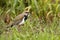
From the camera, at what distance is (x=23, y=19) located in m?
6.63

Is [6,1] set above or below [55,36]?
above

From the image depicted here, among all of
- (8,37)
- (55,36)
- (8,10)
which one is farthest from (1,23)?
(55,36)

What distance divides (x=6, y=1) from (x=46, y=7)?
47.6 inches

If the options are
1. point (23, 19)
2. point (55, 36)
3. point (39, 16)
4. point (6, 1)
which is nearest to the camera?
point (55, 36)

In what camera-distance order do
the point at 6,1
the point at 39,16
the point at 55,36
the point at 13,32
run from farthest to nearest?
the point at 6,1 → the point at 39,16 → the point at 13,32 → the point at 55,36

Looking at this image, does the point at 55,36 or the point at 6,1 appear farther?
the point at 6,1

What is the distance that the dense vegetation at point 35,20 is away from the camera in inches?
228

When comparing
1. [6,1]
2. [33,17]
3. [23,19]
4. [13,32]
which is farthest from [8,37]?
[6,1]

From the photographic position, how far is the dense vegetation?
5797 millimetres

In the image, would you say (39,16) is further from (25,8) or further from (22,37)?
(22,37)

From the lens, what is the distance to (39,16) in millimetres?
7113

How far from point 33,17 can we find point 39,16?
157 mm

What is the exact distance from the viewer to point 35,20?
6949mm

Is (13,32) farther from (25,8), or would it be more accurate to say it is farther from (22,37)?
(25,8)
